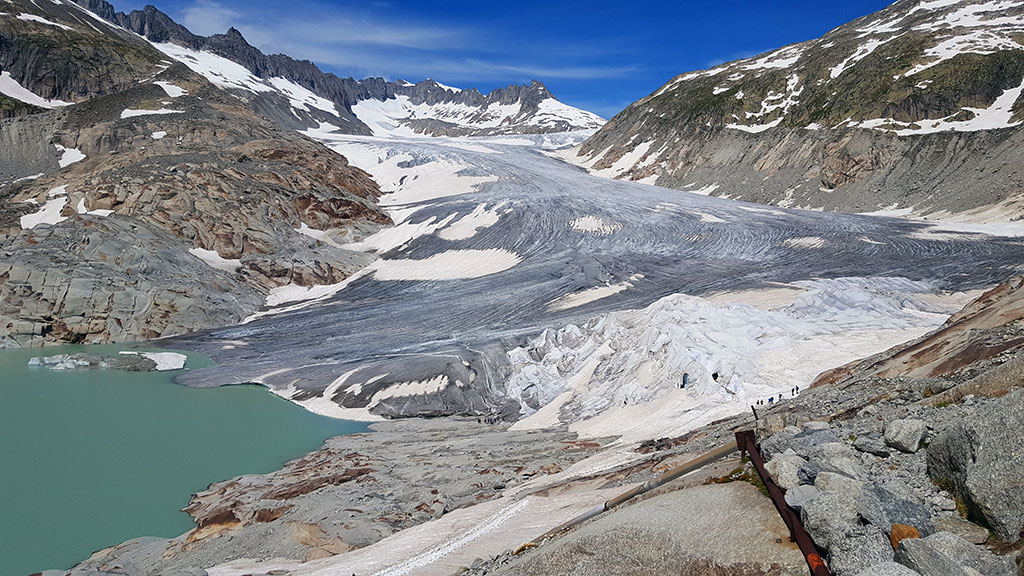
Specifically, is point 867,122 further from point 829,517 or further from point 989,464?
point 829,517

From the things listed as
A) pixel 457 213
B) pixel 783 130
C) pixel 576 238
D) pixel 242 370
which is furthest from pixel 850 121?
pixel 242 370

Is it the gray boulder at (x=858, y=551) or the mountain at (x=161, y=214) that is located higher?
the mountain at (x=161, y=214)

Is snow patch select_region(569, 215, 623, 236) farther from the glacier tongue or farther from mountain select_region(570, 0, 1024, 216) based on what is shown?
mountain select_region(570, 0, 1024, 216)

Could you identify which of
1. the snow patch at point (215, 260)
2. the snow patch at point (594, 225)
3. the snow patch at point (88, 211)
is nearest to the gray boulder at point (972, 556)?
the snow patch at point (594, 225)

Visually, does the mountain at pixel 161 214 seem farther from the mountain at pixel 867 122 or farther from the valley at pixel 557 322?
the mountain at pixel 867 122

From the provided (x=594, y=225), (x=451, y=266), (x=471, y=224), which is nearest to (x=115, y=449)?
(x=451, y=266)

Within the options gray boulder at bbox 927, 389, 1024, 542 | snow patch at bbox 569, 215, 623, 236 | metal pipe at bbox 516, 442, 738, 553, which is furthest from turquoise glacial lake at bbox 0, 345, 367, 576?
snow patch at bbox 569, 215, 623, 236

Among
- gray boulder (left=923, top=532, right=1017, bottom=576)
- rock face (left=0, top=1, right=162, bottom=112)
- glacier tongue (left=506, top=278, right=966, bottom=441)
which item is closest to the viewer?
gray boulder (left=923, top=532, right=1017, bottom=576)
